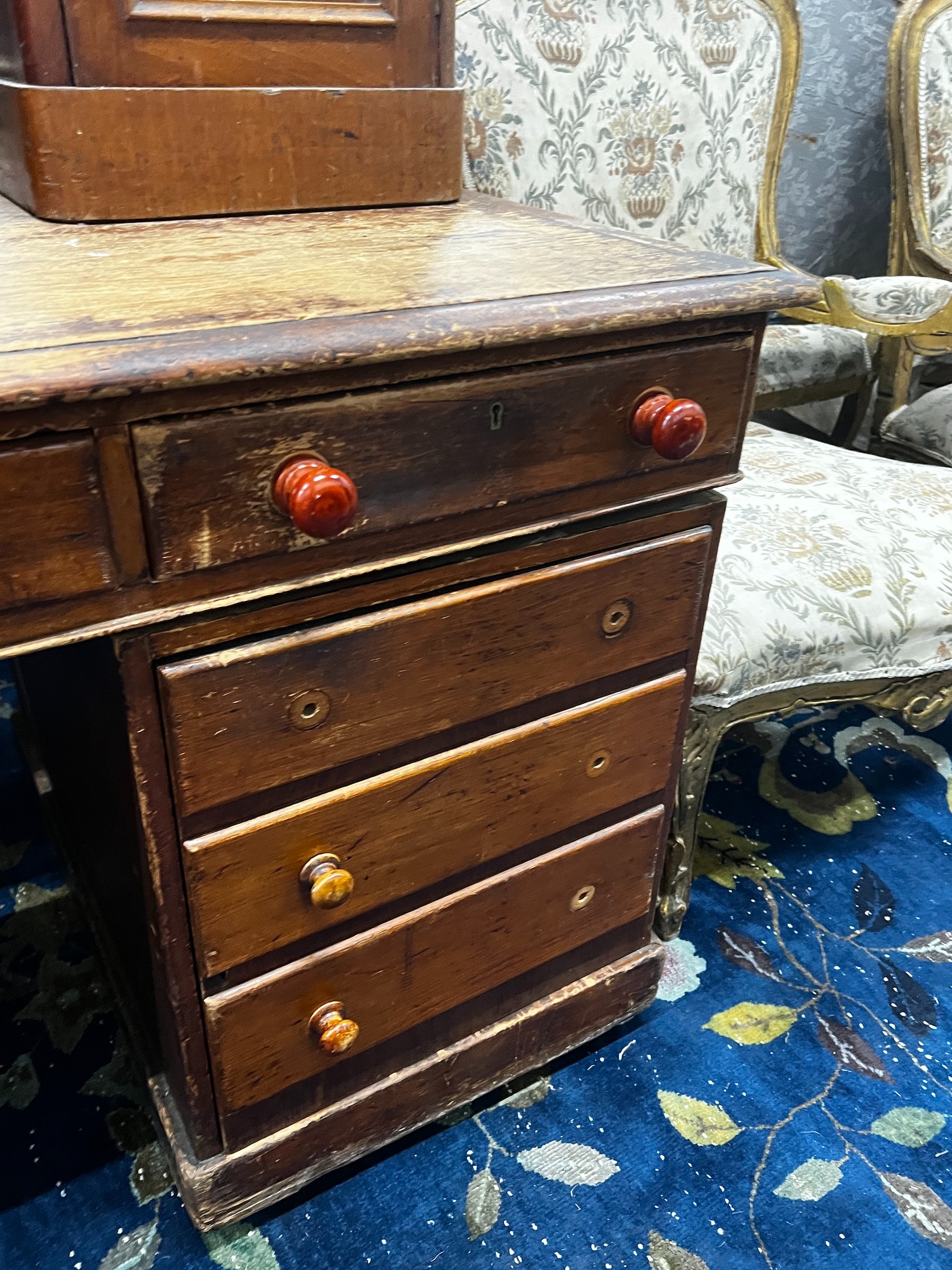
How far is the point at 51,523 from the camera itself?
500mm

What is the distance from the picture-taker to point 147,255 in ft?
2.16

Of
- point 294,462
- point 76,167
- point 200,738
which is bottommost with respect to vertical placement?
point 200,738

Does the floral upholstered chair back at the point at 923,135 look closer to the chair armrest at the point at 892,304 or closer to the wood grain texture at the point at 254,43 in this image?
the chair armrest at the point at 892,304

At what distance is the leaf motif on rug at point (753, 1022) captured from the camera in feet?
3.51

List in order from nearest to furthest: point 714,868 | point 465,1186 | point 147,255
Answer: point 147,255, point 465,1186, point 714,868

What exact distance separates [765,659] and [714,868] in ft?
1.37

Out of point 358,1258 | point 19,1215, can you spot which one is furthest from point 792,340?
point 19,1215

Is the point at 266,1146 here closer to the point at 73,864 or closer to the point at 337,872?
the point at 337,872

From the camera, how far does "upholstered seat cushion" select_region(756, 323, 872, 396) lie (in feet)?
5.11

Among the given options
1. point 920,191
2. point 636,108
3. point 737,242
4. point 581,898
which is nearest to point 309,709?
point 581,898

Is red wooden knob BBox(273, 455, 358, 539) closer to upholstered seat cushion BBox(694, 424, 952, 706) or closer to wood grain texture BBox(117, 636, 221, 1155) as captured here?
wood grain texture BBox(117, 636, 221, 1155)

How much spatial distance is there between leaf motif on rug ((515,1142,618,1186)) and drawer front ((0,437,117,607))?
736mm

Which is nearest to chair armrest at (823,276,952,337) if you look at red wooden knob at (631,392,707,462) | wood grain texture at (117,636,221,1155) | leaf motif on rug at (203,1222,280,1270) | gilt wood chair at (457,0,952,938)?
gilt wood chair at (457,0,952,938)

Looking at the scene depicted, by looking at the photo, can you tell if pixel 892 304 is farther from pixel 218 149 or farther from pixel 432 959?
pixel 432 959
